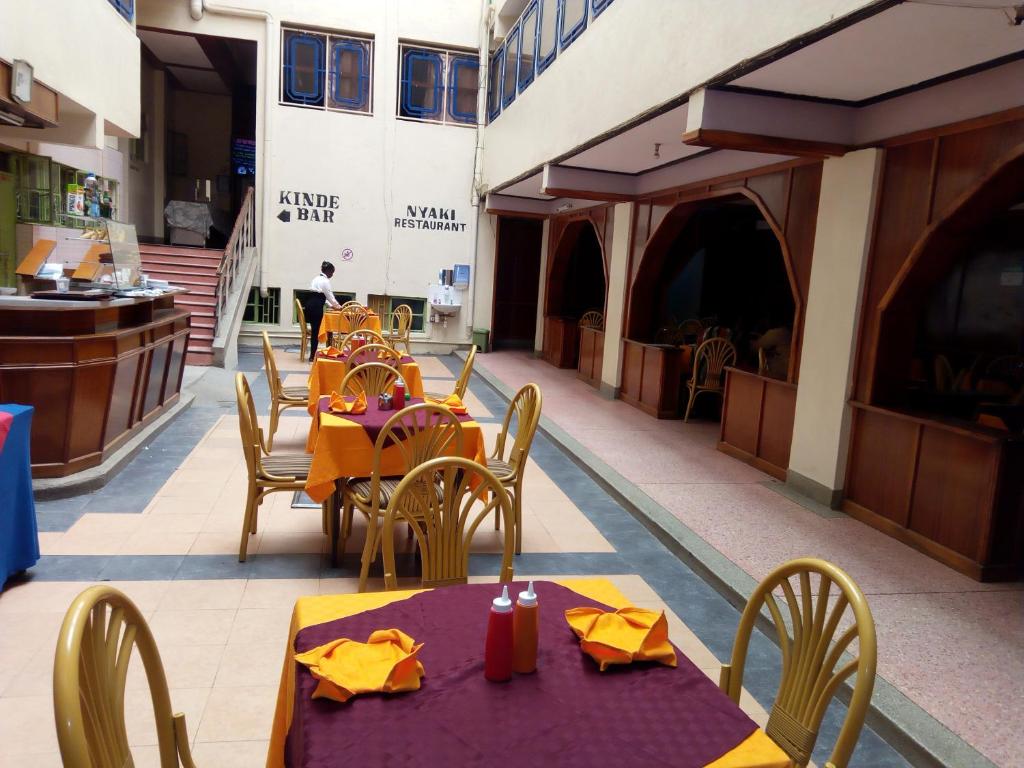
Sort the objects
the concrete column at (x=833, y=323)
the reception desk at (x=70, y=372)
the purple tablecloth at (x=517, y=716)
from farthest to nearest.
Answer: the concrete column at (x=833, y=323)
the reception desk at (x=70, y=372)
the purple tablecloth at (x=517, y=716)

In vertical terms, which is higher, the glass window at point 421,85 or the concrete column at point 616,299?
the glass window at point 421,85

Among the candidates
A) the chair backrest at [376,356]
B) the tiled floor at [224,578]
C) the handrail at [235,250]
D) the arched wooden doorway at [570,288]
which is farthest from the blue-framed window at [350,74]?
the tiled floor at [224,578]

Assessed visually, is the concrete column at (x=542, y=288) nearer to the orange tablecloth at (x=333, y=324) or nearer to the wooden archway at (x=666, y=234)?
the orange tablecloth at (x=333, y=324)

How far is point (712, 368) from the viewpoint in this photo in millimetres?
7676

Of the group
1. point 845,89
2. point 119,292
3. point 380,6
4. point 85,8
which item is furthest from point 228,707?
point 380,6

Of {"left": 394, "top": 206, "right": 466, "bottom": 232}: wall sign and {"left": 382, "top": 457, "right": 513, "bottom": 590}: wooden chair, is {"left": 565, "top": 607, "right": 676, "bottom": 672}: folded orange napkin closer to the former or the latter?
{"left": 382, "top": 457, "right": 513, "bottom": 590}: wooden chair

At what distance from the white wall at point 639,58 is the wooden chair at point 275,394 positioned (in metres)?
3.35

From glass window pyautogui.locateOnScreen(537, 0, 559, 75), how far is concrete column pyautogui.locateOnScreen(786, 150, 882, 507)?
4.33m

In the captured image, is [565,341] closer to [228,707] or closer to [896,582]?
[896,582]

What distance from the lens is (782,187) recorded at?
222 inches

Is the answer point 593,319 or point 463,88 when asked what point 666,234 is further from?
point 463,88

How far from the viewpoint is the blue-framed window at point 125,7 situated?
28.9 ft

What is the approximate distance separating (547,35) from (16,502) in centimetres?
755

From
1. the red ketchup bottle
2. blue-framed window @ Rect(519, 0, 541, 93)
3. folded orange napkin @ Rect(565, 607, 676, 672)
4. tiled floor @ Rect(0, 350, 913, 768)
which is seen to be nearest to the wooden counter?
tiled floor @ Rect(0, 350, 913, 768)
